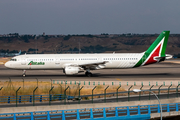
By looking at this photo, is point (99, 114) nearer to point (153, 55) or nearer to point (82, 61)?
point (82, 61)

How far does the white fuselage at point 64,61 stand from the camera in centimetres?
5684

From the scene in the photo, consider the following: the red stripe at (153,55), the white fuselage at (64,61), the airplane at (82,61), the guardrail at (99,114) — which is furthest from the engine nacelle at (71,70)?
the guardrail at (99,114)

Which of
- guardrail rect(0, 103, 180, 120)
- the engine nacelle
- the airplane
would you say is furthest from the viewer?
the airplane

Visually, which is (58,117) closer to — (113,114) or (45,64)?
(113,114)

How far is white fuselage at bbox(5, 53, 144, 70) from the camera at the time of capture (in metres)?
56.8

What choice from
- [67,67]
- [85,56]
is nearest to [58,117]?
[67,67]

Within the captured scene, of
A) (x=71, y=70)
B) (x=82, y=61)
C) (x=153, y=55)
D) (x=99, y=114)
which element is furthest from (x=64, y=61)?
(x=99, y=114)

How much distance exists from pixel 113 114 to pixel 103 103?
3.50m

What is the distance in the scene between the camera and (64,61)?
5722cm

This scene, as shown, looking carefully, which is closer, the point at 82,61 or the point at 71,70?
the point at 71,70

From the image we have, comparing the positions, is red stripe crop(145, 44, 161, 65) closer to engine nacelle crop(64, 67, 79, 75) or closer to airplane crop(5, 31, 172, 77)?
airplane crop(5, 31, 172, 77)

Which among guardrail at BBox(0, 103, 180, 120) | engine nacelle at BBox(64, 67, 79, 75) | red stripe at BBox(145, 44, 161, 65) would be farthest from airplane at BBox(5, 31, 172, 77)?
guardrail at BBox(0, 103, 180, 120)

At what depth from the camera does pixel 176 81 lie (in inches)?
1993

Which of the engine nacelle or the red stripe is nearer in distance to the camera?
the engine nacelle
